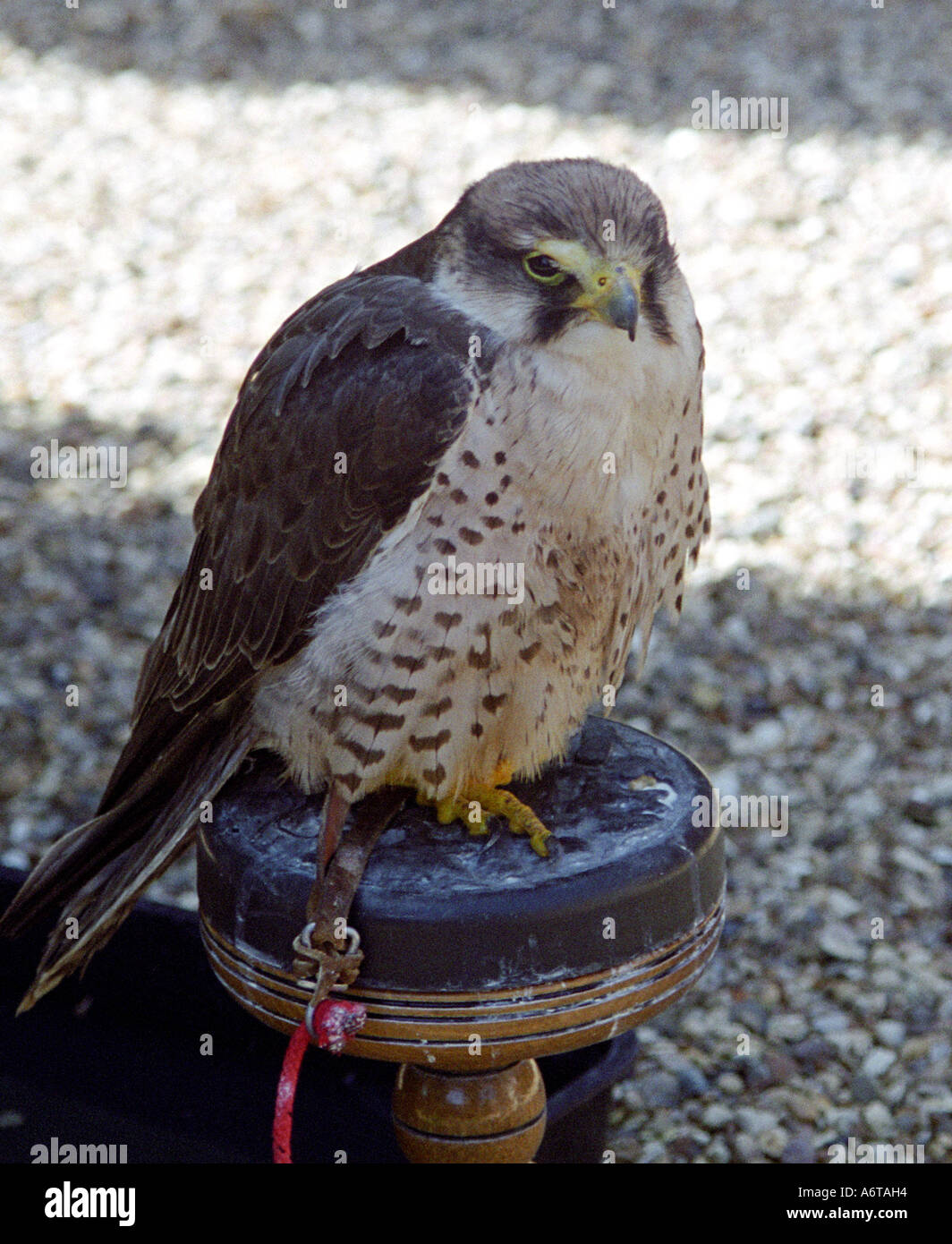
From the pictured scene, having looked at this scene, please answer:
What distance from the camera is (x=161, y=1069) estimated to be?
3387 mm

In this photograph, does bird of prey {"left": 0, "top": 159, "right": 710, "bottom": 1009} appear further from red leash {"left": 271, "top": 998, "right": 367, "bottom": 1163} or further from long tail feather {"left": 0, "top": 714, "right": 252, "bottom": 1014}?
red leash {"left": 271, "top": 998, "right": 367, "bottom": 1163}

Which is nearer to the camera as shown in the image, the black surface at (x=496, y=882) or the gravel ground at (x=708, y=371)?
the black surface at (x=496, y=882)

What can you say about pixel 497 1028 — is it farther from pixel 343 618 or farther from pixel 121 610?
pixel 121 610

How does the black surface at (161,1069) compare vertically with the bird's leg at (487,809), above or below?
below

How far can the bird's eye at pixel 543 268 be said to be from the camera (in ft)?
6.91

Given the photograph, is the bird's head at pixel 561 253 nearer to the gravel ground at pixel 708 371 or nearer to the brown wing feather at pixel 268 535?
the brown wing feather at pixel 268 535

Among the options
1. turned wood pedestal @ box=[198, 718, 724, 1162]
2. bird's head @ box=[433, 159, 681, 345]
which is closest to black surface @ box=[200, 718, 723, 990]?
turned wood pedestal @ box=[198, 718, 724, 1162]

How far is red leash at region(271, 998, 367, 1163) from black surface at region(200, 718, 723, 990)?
0.17 feet

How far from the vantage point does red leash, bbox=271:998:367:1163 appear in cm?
205

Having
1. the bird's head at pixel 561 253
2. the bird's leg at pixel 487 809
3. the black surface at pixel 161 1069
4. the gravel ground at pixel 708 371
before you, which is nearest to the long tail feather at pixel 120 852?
the bird's leg at pixel 487 809

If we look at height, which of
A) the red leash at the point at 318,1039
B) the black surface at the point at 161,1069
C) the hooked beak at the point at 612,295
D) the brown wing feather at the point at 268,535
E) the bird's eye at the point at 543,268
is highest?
the bird's eye at the point at 543,268

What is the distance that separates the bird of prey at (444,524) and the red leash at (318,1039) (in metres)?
0.29

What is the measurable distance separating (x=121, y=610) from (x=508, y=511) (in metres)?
3.14

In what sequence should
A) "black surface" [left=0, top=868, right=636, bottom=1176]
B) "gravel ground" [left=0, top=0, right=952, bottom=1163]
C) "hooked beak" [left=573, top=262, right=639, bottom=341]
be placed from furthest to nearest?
1. "gravel ground" [left=0, top=0, right=952, bottom=1163]
2. "black surface" [left=0, top=868, right=636, bottom=1176]
3. "hooked beak" [left=573, top=262, right=639, bottom=341]
